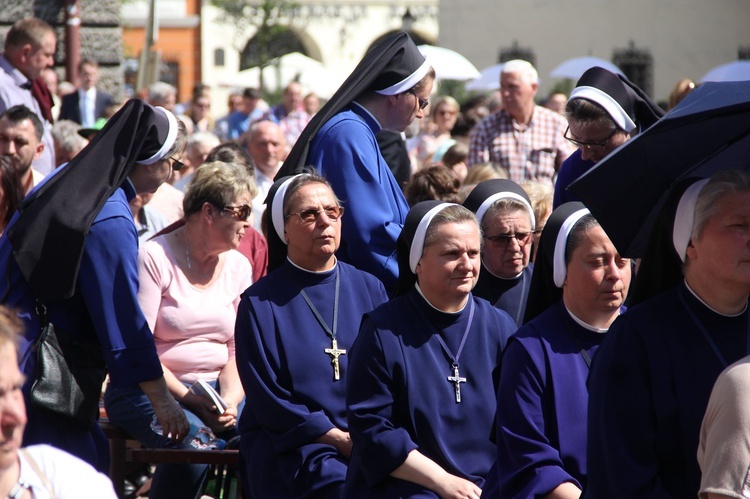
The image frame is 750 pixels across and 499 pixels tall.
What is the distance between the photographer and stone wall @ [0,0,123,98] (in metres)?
12.6

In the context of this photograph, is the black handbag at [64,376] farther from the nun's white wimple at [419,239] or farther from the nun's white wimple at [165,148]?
the nun's white wimple at [419,239]

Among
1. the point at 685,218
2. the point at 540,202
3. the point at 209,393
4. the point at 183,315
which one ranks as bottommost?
the point at 209,393

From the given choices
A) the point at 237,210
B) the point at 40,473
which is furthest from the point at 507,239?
the point at 40,473

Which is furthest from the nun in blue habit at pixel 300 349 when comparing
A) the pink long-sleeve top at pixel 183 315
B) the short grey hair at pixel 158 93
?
the short grey hair at pixel 158 93

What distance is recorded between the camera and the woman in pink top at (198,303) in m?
5.55

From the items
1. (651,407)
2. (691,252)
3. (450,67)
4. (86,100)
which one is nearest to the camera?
(651,407)

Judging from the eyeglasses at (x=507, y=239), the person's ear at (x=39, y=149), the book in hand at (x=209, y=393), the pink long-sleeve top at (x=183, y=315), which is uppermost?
the person's ear at (x=39, y=149)

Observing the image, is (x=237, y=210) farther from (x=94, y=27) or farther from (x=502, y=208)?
(x=94, y=27)

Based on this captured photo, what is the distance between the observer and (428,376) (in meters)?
4.35

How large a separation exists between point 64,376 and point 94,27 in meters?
9.52

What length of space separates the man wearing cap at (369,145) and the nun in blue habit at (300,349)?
24cm

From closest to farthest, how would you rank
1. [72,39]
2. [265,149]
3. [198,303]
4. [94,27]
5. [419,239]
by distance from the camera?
1. [419,239]
2. [198,303]
3. [265,149]
4. [72,39]
5. [94,27]

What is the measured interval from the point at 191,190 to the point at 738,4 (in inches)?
1141

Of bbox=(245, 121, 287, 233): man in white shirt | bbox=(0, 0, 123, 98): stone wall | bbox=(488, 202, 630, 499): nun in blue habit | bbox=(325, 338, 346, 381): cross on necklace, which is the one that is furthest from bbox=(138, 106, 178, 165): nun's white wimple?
bbox=(0, 0, 123, 98): stone wall
